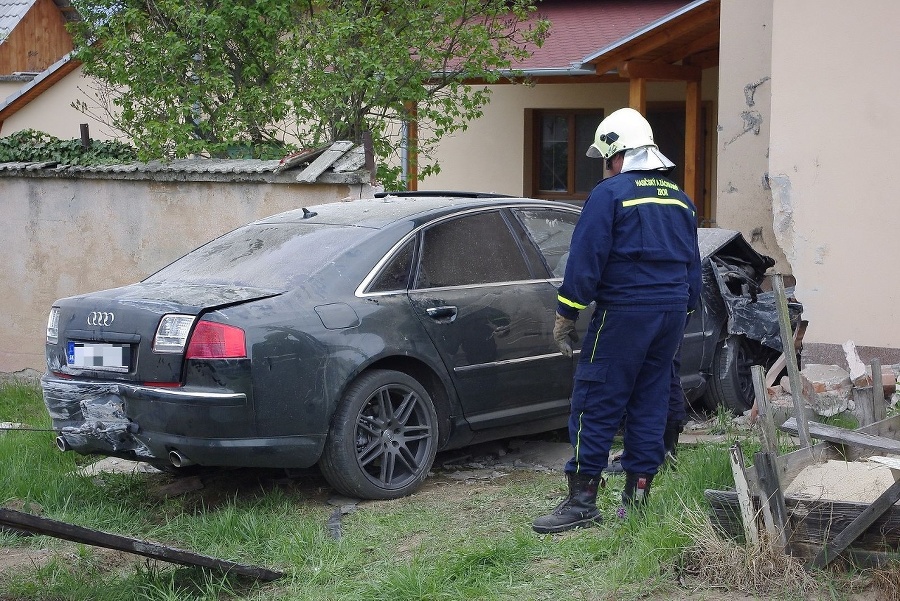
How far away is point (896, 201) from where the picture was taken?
250 inches

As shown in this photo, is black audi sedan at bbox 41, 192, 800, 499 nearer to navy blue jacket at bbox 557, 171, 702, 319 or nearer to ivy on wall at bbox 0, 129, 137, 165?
navy blue jacket at bbox 557, 171, 702, 319

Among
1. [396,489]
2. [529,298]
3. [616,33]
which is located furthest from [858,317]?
[616,33]

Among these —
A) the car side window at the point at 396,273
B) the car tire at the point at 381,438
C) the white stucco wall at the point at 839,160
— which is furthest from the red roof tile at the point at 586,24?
the car tire at the point at 381,438

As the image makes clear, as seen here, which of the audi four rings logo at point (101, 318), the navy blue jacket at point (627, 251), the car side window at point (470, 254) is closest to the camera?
the navy blue jacket at point (627, 251)

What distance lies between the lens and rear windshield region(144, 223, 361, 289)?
5.22m

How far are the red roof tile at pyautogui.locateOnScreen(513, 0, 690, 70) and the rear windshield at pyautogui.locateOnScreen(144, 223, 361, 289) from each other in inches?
281

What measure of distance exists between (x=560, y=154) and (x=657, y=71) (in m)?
3.02

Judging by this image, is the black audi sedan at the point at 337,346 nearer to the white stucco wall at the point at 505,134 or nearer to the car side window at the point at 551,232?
A: the car side window at the point at 551,232

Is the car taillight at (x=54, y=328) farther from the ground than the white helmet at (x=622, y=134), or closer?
closer

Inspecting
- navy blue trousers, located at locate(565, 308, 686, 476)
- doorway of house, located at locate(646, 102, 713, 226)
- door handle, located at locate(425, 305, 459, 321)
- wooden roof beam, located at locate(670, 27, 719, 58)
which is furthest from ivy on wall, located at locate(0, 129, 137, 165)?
doorway of house, located at locate(646, 102, 713, 226)

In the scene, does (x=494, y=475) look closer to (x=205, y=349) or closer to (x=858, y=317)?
(x=205, y=349)

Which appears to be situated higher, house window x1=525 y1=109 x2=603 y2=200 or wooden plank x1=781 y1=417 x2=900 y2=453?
house window x1=525 y1=109 x2=603 y2=200

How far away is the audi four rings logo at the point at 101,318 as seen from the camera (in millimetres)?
4926

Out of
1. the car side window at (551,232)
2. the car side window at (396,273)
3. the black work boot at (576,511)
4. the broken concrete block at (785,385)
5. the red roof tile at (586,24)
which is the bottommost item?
the black work boot at (576,511)
